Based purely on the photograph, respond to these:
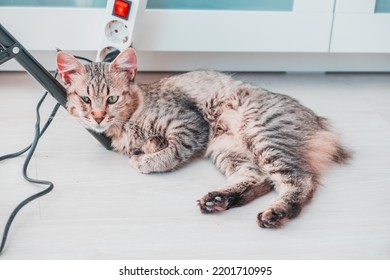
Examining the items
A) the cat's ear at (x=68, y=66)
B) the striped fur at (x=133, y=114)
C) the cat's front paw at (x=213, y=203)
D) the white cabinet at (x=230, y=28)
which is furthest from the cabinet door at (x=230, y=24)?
the cat's front paw at (x=213, y=203)

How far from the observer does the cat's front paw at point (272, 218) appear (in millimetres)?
1264

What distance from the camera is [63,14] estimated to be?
1947 mm

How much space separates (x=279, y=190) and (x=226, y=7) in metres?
0.85

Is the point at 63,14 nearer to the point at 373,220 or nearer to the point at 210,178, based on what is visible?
the point at 210,178

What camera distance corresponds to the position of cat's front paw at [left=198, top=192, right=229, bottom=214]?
1323 millimetres

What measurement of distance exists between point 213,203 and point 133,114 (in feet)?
1.29

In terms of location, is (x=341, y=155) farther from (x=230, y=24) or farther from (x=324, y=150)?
(x=230, y=24)

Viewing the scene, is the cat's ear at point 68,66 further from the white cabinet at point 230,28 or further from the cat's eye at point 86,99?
the white cabinet at point 230,28

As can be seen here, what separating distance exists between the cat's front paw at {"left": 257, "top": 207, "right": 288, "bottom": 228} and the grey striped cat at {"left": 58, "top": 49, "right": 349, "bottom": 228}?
0.22 feet

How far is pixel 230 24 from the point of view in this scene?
78.7 inches

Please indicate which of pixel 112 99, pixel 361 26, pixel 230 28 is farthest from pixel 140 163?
pixel 361 26

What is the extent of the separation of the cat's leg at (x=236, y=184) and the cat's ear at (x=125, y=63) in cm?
32

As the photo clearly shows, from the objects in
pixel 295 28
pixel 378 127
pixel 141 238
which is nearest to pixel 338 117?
pixel 378 127

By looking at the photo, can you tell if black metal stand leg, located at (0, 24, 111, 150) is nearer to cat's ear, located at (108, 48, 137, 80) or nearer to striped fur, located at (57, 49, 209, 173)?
striped fur, located at (57, 49, 209, 173)
